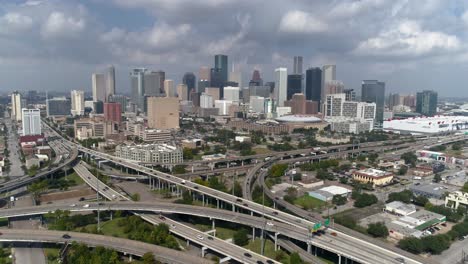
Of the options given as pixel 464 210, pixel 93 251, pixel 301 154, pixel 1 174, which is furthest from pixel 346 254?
pixel 1 174

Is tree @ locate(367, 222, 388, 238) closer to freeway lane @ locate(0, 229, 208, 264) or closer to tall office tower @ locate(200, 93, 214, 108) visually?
freeway lane @ locate(0, 229, 208, 264)

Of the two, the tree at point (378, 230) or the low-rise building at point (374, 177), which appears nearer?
the tree at point (378, 230)

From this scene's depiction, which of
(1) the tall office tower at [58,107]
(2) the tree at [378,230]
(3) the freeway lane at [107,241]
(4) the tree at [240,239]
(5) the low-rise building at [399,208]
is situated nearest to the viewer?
(3) the freeway lane at [107,241]

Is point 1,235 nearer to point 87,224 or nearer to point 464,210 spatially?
point 87,224

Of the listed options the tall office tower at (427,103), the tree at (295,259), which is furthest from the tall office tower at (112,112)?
the tall office tower at (427,103)

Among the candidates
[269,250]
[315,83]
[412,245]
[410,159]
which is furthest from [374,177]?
[315,83]

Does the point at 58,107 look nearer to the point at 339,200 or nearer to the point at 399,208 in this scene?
the point at 339,200

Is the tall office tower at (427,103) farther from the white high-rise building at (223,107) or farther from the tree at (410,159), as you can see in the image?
→ the tree at (410,159)

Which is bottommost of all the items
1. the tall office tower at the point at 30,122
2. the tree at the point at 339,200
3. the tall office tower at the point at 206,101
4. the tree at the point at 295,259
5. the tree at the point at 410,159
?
the tree at the point at 339,200
